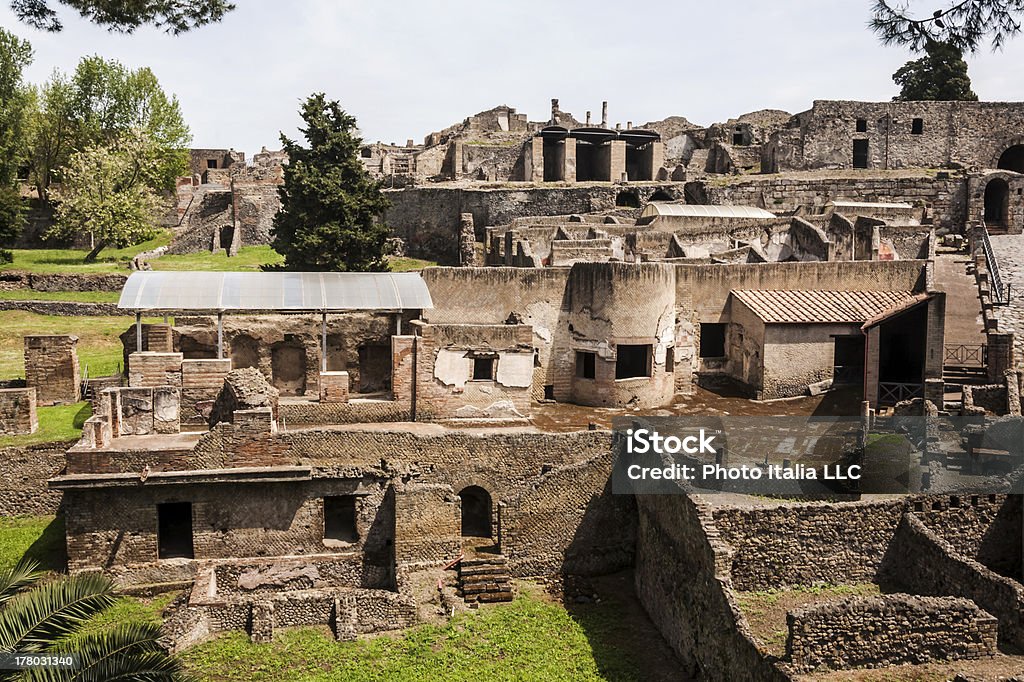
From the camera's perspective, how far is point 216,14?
14305 mm

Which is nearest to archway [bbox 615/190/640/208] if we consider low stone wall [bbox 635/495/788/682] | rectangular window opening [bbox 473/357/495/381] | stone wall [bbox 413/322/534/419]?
stone wall [bbox 413/322/534/419]

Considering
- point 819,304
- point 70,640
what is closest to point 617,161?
point 819,304

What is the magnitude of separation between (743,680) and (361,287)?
11.9 meters

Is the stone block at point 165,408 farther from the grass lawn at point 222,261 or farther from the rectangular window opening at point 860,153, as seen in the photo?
the rectangular window opening at point 860,153

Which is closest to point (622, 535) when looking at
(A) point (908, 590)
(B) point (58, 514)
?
(A) point (908, 590)

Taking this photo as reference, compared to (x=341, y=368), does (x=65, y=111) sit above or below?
above

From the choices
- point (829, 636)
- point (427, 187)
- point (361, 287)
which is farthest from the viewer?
point (427, 187)

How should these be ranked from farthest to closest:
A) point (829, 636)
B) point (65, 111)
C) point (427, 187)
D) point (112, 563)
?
1. point (65, 111)
2. point (427, 187)
3. point (112, 563)
4. point (829, 636)

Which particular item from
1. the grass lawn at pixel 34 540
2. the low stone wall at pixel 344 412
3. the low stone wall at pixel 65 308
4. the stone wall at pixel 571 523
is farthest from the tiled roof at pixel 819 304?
the low stone wall at pixel 65 308

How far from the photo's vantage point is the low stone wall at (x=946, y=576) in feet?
42.9

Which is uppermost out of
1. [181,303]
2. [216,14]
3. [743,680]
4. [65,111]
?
[65,111]

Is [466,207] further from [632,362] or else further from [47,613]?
[47,613]

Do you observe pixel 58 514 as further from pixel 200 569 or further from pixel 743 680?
pixel 743 680

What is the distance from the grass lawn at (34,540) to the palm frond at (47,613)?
13.2 feet
